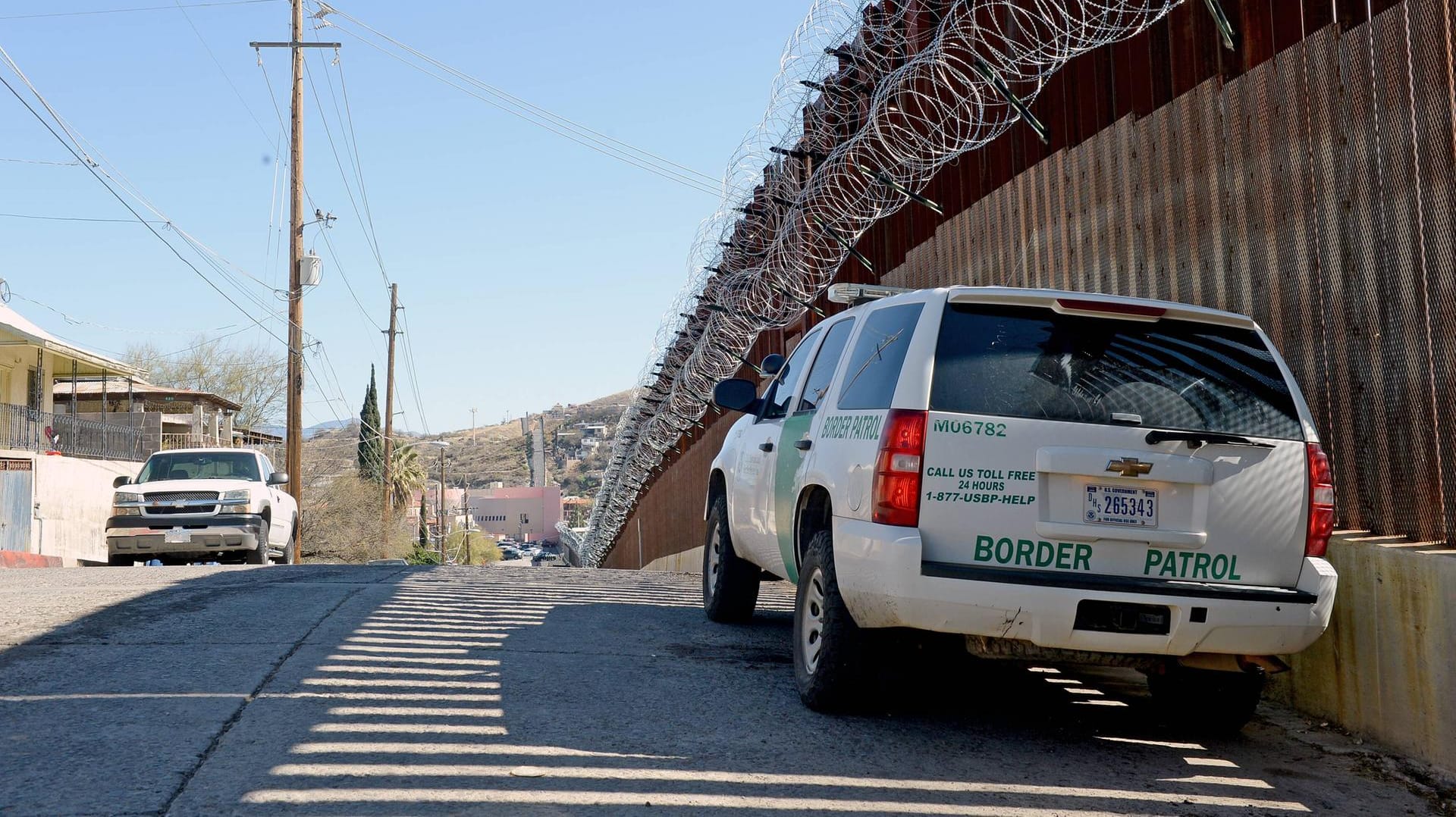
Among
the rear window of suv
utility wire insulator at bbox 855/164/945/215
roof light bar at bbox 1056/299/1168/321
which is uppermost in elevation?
utility wire insulator at bbox 855/164/945/215

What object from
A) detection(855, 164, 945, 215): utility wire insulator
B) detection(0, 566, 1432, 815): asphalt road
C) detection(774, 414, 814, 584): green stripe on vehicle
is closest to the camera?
detection(0, 566, 1432, 815): asphalt road

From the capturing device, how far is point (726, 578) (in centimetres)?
896

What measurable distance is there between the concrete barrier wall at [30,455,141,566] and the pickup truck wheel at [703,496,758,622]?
22816 mm

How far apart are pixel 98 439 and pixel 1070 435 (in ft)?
116

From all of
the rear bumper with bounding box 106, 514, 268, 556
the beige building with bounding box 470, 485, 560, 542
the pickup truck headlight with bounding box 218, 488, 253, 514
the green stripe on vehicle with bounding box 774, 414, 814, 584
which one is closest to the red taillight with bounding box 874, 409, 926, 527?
the green stripe on vehicle with bounding box 774, 414, 814, 584

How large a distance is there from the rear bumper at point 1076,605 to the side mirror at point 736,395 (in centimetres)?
277

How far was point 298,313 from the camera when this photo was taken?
90.2ft

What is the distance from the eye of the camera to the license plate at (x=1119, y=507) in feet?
16.8

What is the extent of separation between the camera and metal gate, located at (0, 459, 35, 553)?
27156 mm

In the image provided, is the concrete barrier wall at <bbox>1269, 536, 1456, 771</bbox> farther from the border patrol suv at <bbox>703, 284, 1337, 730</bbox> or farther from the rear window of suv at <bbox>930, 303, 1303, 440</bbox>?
the rear window of suv at <bbox>930, 303, 1303, 440</bbox>

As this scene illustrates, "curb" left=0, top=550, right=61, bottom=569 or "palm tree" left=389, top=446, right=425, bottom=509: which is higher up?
"palm tree" left=389, top=446, right=425, bottom=509

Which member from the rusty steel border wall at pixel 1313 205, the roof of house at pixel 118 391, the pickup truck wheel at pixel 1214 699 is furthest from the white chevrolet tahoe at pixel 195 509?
the roof of house at pixel 118 391

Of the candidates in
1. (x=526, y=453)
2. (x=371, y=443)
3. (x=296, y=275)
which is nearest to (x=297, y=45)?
(x=296, y=275)

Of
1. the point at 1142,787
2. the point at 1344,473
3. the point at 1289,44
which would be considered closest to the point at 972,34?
the point at 1289,44
